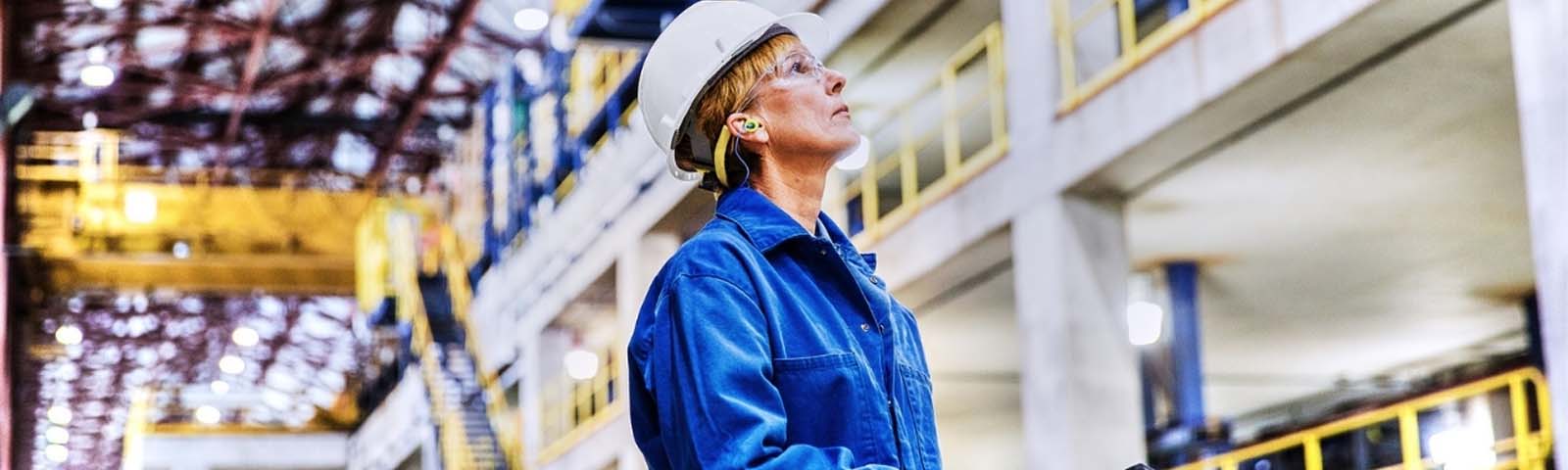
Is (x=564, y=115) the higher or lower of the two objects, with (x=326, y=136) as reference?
lower

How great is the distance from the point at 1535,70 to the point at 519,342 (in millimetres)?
25739

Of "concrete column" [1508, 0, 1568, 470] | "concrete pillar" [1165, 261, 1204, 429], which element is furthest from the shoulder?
"concrete pillar" [1165, 261, 1204, 429]

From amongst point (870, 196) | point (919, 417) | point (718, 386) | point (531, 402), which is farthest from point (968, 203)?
point (531, 402)

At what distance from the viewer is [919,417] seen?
2.96 metres

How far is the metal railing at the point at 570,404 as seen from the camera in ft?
100

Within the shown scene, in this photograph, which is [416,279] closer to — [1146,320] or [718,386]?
[1146,320]

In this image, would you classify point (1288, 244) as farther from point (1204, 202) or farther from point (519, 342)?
point (519, 342)

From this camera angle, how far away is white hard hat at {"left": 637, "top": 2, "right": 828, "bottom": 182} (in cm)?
304

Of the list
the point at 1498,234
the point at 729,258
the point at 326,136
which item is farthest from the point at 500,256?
the point at 729,258

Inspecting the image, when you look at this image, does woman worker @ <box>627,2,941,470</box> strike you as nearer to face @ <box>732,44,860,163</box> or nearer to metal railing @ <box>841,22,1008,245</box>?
face @ <box>732,44,860,163</box>

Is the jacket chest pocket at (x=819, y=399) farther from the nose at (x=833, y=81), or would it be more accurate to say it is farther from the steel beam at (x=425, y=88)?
the steel beam at (x=425, y=88)

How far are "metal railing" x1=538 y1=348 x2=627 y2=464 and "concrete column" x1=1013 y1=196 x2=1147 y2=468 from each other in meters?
12.8

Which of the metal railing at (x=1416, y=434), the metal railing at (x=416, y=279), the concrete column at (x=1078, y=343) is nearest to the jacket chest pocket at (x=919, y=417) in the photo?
the metal railing at (x=1416, y=434)

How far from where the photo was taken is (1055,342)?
17.1 metres
